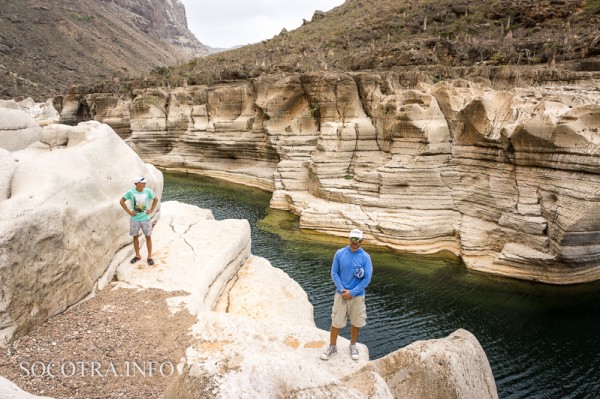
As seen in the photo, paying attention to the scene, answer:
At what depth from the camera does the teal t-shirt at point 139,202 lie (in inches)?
299

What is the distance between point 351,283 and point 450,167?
10.3 m

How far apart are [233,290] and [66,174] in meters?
4.18

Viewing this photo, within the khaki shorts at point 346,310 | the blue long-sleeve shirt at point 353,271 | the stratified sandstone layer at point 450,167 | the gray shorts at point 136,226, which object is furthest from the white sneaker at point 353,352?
the stratified sandstone layer at point 450,167

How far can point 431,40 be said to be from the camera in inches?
1096

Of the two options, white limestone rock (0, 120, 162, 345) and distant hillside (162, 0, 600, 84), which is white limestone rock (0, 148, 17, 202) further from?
distant hillside (162, 0, 600, 84)

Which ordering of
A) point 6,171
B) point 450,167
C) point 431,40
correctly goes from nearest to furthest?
point 6,171
point 450,167
point 431,40

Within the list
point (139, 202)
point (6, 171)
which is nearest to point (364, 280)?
point (139, 202)

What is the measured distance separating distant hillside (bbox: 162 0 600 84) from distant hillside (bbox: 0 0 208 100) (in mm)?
24316

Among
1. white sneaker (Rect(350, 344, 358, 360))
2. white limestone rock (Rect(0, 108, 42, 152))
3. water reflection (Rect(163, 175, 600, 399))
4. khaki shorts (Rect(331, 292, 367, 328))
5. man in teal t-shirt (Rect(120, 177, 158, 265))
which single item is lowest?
water reflection (Rect(163, 175, 600, 399))

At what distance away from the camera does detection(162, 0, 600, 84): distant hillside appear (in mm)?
25625

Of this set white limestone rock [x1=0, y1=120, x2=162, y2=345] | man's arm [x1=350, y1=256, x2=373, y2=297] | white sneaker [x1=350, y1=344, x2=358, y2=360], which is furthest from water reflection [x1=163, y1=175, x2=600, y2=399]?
white limestone rock [x1=0, y1=120, x2=162, y2=345]

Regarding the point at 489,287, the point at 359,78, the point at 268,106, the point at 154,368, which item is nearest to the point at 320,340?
the point at 154,368

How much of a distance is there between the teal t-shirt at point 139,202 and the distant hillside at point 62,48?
51.0m

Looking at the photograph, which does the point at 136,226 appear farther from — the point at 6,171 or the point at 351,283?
the point at 351,283
